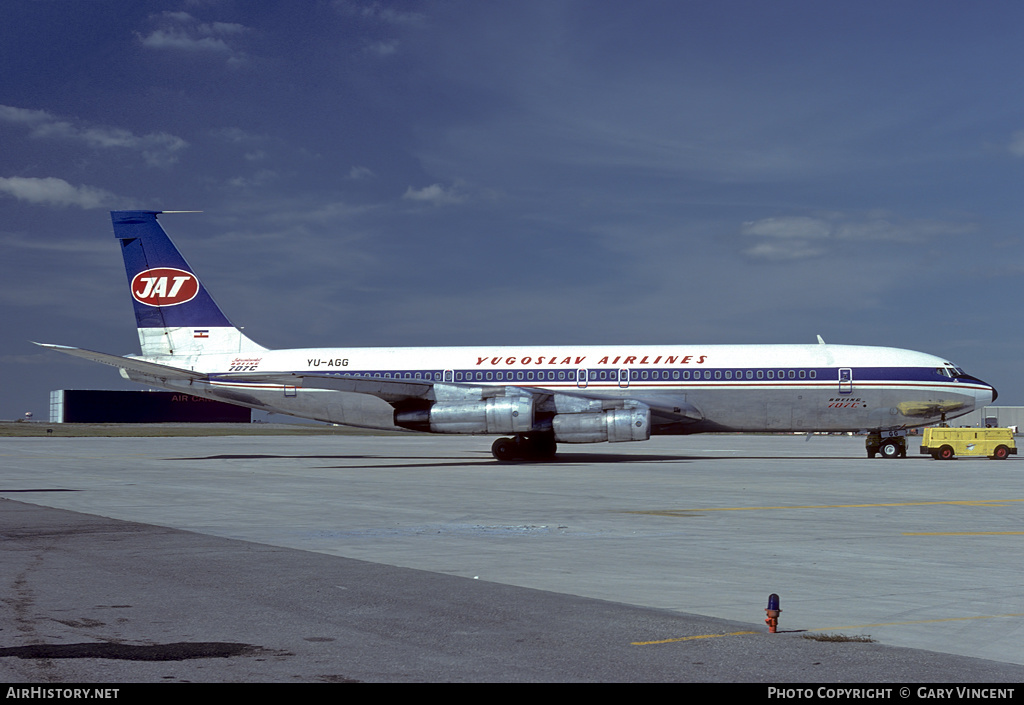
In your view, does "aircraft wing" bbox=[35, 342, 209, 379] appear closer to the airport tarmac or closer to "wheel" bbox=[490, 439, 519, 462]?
the airport tarmac

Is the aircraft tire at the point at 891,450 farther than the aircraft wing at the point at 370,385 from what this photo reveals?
Yes

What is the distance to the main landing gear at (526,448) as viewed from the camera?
39.8 metres

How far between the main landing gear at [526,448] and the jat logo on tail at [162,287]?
51.1ft

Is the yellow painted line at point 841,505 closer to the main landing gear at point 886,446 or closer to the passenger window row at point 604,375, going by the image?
the passenger window row at point 604,375

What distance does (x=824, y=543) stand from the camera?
14773 millimetres

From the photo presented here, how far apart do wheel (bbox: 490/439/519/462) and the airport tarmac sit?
1012 centimetres

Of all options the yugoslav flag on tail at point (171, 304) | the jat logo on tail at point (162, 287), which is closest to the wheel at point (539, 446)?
the yugoslav flag on tail at point (171, 304)

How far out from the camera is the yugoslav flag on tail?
43344mm

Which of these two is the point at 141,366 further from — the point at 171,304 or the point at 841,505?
the point at 841,505

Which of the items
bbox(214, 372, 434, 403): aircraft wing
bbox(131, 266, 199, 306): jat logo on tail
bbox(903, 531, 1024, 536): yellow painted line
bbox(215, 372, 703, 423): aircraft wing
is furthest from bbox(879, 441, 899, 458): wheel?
bbox(131, 266, 199, 306): jat logo on tail

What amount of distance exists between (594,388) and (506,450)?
4.44 m
